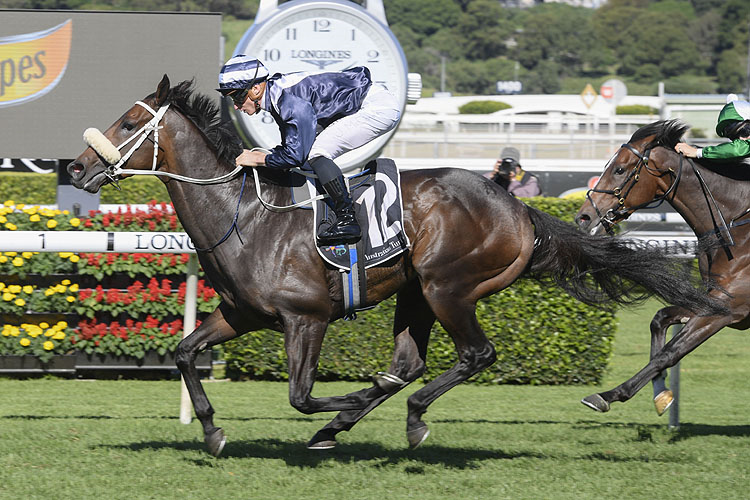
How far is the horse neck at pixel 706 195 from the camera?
533cm

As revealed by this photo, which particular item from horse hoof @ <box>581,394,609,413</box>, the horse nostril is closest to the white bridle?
the horse nostril

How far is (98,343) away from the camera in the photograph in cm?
681

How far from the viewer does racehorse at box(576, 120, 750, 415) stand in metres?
5.26

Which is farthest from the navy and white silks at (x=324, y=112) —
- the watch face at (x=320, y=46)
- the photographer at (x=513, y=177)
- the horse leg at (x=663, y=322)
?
the photographer at (x=513, y=177)

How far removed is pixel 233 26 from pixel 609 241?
10278cm

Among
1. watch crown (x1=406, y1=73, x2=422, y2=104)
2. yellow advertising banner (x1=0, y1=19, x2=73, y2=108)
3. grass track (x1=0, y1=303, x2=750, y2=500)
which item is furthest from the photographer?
yellow advertising banner (x1=0, y1=19, x2=73, y2=108)

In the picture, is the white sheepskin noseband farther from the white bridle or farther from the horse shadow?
the horse shadow

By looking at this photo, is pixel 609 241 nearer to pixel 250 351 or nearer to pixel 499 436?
pixel 499 436

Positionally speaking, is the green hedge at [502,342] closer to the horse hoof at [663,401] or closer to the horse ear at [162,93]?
the horse hoof at [663,401]

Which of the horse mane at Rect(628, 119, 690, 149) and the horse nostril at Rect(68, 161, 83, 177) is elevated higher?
the horse mane at Rect(628, 119, 690, 149)

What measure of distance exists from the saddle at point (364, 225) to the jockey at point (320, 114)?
74 mm

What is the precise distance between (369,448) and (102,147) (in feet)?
6.57

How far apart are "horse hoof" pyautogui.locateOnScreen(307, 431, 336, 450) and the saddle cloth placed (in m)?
0.87

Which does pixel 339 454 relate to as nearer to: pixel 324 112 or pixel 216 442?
pixel 216 442
